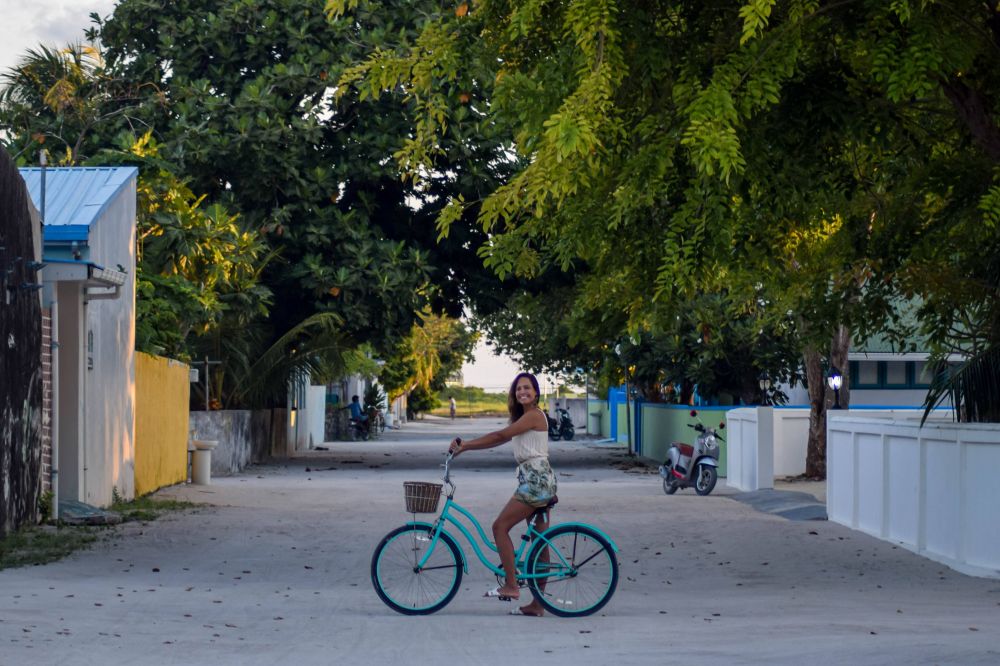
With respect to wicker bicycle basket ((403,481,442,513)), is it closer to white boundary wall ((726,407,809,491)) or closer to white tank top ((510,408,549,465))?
white tank top ((510,408,549,465))

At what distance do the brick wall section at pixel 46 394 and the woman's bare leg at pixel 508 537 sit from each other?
8385mm

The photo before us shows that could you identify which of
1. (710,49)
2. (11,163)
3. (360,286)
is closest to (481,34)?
(710,49)

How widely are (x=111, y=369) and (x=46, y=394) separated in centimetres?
290

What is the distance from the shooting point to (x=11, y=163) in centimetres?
1625

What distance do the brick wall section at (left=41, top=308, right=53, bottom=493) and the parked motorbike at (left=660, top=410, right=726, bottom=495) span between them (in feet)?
35.8

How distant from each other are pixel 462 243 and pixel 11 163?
61.4 ft

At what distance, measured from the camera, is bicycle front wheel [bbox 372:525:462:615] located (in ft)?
36.5

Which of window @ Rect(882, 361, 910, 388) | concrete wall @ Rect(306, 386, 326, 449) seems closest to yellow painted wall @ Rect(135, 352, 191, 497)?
concrete wall @ Rect(306, 386, 326, 449)

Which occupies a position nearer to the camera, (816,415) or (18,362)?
(18,362)

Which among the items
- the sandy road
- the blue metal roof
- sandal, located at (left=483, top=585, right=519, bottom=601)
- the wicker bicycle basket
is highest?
the blue metal roof

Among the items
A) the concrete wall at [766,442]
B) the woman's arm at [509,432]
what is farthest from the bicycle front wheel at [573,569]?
the concrete wall at [766,442]

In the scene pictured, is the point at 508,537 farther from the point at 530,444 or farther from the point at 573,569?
the point at 530,444

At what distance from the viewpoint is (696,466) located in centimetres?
2544

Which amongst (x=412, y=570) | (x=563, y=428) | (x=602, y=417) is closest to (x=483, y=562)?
(x=412, y=570)
